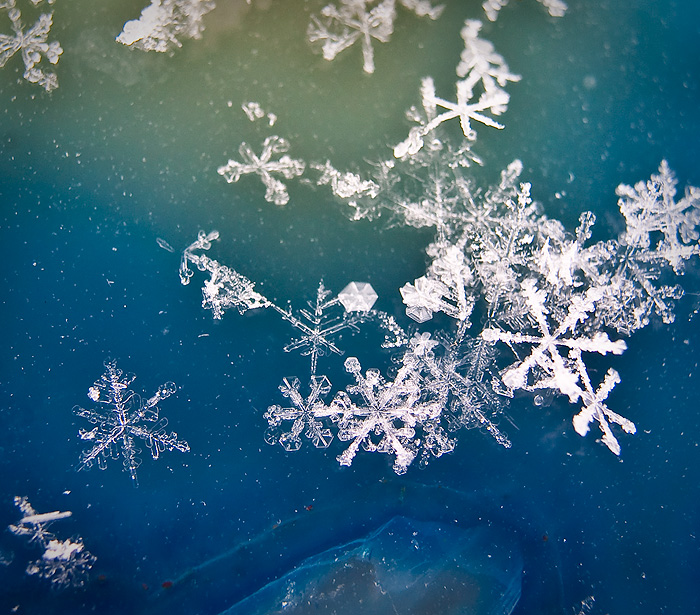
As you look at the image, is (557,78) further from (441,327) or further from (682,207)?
(441,327)

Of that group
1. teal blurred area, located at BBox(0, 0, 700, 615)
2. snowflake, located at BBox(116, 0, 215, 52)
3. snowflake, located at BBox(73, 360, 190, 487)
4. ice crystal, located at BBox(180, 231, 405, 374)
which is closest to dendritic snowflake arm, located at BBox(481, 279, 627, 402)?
teal blurred area, located at BBox(0, 0, 700, 615)

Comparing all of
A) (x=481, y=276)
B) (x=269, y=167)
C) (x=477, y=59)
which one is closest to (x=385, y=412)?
(x=481, y=276)

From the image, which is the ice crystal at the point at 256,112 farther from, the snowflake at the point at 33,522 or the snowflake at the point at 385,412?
the snowflake at the point at 33,522

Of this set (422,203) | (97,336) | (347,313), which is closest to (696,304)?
(422,203)

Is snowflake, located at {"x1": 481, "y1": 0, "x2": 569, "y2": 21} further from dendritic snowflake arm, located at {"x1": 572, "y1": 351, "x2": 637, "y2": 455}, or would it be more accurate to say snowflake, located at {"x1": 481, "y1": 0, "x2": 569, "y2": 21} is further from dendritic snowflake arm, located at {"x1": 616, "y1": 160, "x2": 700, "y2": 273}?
dendritic snowflake arm, located at {"x1": 572, "y1": 351, "x2": 637, "y2": 455}

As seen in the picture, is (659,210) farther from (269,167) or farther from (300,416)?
(300,416)
